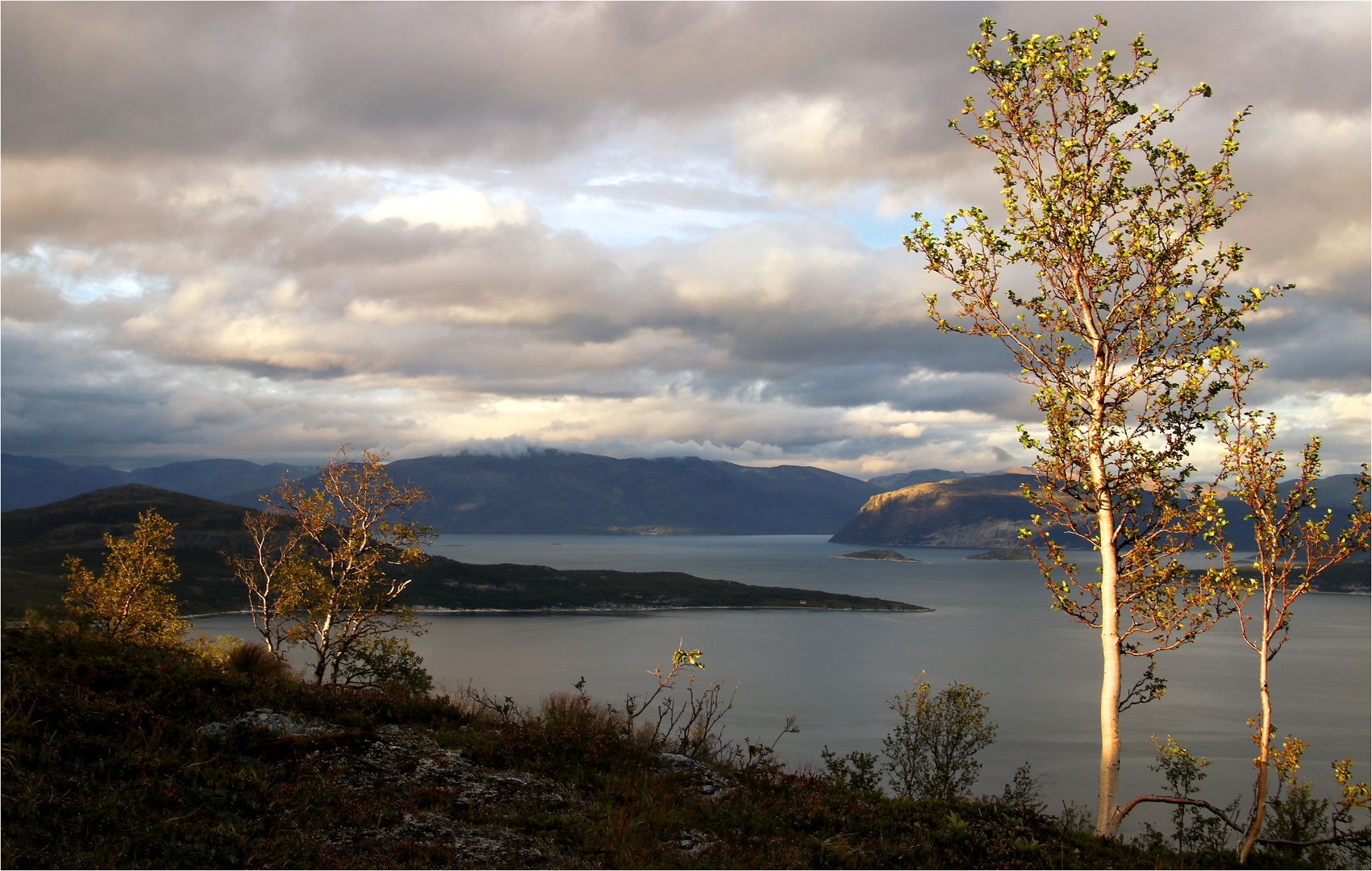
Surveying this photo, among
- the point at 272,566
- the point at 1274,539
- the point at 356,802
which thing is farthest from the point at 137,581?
the point at 1274,539

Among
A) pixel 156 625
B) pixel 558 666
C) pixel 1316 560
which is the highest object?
pixel 1316 560

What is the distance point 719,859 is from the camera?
40.7 feet

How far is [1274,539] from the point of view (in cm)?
1408

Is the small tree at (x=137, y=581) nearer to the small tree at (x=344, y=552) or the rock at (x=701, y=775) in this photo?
the small tree at (x=344, y=552)

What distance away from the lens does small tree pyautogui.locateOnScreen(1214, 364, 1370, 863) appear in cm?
A: 1377

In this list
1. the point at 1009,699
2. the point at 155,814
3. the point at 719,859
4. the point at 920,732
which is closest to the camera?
the point at 155,814

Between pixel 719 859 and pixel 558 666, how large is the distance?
14850cm

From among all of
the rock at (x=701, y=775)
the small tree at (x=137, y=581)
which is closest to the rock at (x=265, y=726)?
the rock at (x=701, y=775)

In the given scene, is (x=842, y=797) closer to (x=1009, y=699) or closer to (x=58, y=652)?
(x=58, y=652)

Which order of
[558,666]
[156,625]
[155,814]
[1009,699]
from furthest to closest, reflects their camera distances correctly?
[558,666]
[1009,699]
[156,625]
[155,814]

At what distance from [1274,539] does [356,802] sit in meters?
16.1

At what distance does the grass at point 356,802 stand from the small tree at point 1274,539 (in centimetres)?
264

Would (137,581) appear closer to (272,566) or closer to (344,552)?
(272,566)

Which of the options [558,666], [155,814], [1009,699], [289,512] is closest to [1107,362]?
[155,814]
